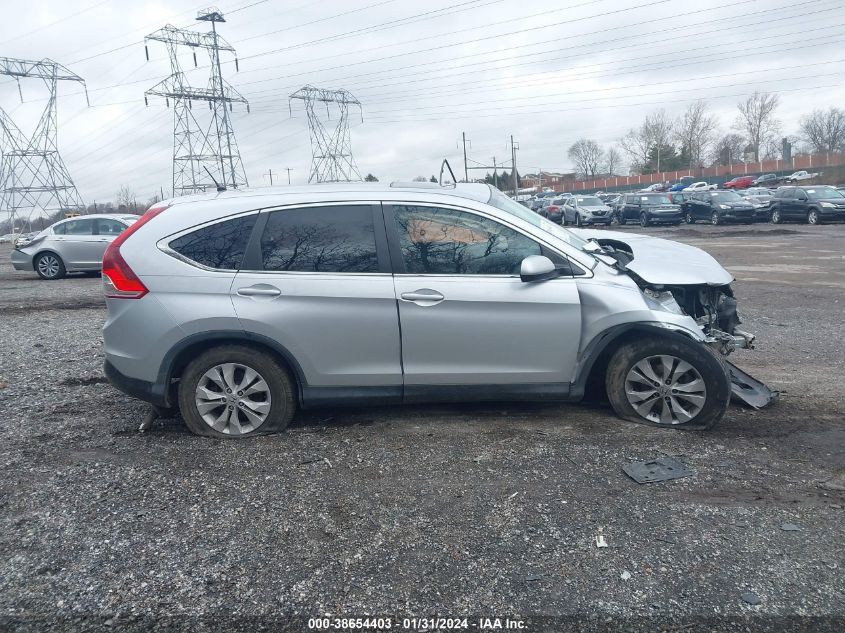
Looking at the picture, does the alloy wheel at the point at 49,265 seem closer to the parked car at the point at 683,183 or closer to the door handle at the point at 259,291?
Result: the door handle at the point at 259,291

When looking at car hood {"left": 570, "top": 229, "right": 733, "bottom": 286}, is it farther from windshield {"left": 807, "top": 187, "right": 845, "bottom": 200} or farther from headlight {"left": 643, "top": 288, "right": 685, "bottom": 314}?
windshield {"left": 807, "top": 187, "right": 845, "bottom": 200}

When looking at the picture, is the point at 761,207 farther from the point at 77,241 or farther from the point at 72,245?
the point at 72,245

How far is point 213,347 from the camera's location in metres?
4.71

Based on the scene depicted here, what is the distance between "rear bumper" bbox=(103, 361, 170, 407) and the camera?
4.73m

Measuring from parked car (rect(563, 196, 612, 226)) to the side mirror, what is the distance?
3348 centimetres

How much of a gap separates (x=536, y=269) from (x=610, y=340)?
2.41 ft

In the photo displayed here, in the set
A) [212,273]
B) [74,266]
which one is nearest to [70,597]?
[212,273]

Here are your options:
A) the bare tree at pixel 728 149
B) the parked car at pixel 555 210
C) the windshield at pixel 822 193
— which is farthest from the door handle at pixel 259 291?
the bare tree at pixel 728 149

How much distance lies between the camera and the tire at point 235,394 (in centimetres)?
470

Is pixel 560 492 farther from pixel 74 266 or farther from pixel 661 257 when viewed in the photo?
pixel 74 266

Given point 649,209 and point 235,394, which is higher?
point 649,209

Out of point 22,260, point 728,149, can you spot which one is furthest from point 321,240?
point 728,149

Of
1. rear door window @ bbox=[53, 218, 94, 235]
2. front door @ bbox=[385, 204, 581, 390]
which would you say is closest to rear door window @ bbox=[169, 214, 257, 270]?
front door @ bbox=[385, 204, 581, 390]

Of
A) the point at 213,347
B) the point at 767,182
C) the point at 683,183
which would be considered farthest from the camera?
the point at 683,183
